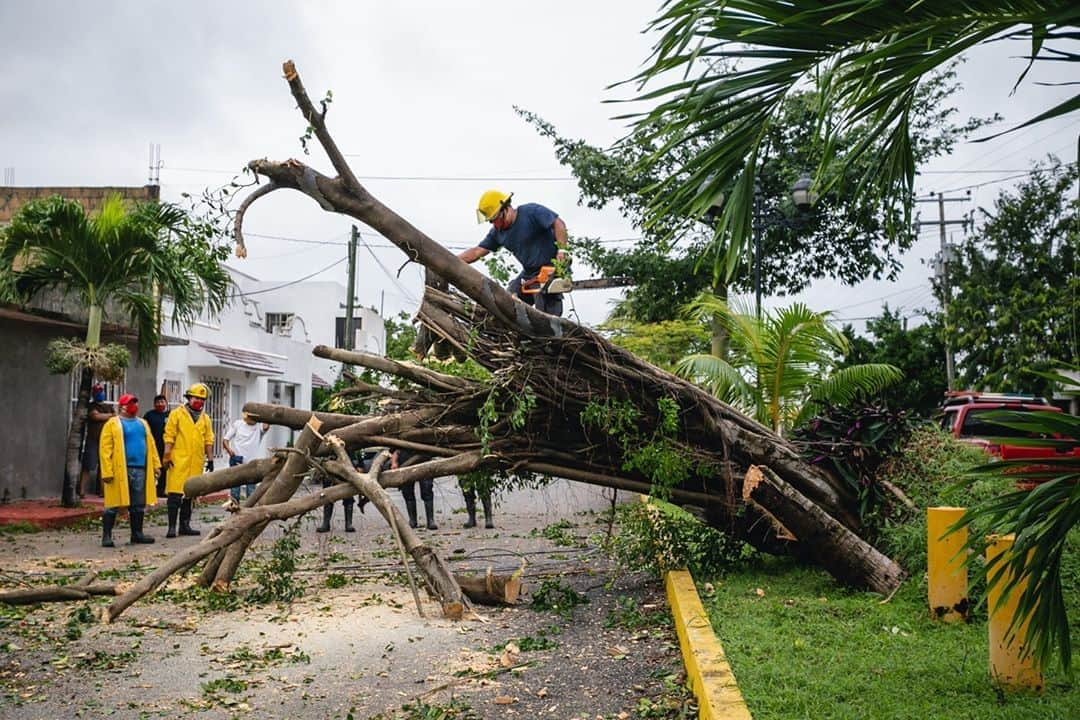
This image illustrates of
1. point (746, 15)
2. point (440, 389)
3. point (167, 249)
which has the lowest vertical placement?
point (440, 389)

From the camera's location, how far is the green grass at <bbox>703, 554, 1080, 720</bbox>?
4.96m

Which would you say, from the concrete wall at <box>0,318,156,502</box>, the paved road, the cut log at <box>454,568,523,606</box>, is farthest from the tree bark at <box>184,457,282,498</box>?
the concrete wall at <box>0,318,156,502</box>

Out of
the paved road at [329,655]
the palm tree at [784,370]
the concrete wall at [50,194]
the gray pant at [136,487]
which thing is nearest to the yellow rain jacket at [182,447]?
the gray pant at [136,487]

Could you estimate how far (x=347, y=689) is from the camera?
603 centimetres

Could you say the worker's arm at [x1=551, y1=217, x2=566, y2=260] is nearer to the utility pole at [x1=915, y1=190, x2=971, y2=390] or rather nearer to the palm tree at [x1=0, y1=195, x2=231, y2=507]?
the palm tree at [x1=0, y1=195, x2=231, y2=507]

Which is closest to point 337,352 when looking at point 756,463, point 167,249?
point 756,463

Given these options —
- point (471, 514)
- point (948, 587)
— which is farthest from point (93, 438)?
point (948, 587)

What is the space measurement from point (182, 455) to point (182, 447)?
12 centimetres

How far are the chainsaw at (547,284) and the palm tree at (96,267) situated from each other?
7806 millimetres

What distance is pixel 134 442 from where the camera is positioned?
44.2 feet

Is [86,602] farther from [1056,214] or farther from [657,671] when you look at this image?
[1056,214]

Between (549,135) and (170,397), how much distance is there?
10.6m

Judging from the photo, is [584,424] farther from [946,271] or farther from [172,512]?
[946,271]

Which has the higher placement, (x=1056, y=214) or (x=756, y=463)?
(x=1056, y=214)
